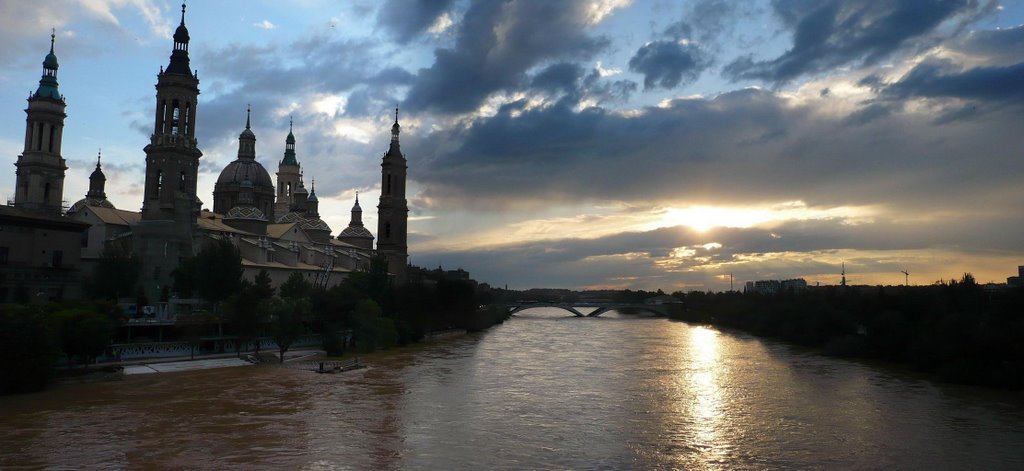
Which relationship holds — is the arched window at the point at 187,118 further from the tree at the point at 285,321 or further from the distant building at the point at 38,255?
the tree at the point at 285,321

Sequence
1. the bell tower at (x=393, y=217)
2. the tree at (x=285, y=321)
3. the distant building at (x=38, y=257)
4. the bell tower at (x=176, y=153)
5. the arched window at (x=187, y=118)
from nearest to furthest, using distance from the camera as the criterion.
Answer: the distant building at (x=38, y=257) → the tree at (x=285, y=321) → the bell tower at (x=176, y=153) → the arched window at (x=187, y=118) → the bell tower at (x=393, y=217)

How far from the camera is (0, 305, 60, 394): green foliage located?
106 feet

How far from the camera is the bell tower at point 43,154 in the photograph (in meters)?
70.4

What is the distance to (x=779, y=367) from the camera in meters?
50.5

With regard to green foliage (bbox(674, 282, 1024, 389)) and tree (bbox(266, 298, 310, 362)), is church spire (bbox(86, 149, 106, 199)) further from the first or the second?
green foliage (bbox(674, 282, 1024, 389))

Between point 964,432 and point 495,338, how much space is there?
53191mm

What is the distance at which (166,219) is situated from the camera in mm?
63719

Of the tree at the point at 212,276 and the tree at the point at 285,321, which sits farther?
the tree at the point at 212,276

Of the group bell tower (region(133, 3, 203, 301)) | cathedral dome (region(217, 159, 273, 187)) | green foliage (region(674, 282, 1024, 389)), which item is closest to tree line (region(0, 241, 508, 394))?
bell tower (region(133, 3, 203, 301))

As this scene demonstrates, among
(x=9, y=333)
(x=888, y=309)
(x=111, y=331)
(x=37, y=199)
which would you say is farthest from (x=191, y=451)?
(x=37, y=199)

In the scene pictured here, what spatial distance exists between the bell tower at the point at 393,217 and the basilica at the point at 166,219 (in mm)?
140

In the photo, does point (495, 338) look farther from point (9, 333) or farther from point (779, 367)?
point (9, 333)

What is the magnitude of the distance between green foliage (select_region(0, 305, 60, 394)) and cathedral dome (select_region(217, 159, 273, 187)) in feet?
188

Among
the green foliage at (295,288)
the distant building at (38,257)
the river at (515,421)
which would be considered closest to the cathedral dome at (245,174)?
the green foliage at (295,288)
